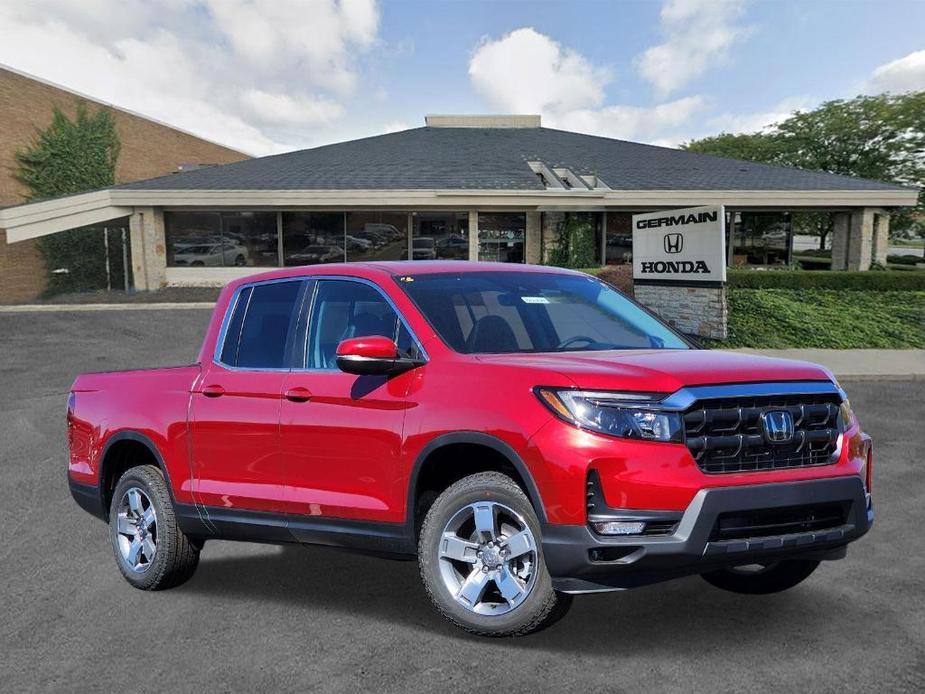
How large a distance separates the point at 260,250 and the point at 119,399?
29133 mm

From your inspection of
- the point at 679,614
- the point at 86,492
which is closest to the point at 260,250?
the point at 86,492

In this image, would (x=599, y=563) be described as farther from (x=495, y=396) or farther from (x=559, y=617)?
(x=495, y=396)

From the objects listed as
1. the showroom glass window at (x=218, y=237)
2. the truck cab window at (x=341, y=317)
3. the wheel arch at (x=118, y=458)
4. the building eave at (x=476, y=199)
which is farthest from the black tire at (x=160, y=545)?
the showroom glass window at (x=218, y=237)

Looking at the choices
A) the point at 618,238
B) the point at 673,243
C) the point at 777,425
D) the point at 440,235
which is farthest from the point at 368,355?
the point at 618,238

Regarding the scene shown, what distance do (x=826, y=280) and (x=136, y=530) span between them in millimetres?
20654

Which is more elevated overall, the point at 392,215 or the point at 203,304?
the point at 392,215

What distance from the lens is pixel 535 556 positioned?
4.18 m

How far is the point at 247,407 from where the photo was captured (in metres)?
5.21

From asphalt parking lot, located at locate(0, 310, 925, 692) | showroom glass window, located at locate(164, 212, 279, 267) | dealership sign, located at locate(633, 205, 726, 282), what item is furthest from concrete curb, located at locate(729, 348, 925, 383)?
showroom glass window, located at locate(164, 212, 279, 267)

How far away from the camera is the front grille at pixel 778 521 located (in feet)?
12.9

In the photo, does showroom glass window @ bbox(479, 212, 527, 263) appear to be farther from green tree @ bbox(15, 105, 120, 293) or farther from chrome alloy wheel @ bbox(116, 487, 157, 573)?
chrome alloy wheel @ bbox(116, 487, 157, 573)

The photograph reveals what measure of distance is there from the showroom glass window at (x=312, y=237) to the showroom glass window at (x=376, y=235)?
0.38 meters

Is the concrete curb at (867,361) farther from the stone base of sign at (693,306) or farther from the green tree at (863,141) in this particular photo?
the green tree at (863,141)

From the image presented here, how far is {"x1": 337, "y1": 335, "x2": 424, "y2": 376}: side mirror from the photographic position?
4.45 meters
